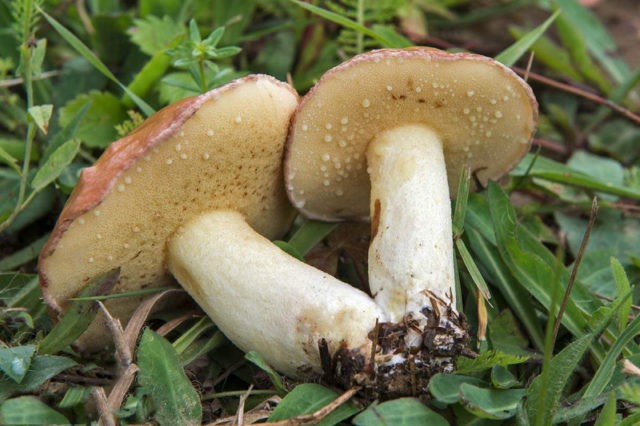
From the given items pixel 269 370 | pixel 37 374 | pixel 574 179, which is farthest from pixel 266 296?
pixel 574 179

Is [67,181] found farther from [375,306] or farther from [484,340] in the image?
[484,340]

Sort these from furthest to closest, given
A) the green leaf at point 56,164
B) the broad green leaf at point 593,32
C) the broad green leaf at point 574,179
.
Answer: the broad green leaf at point 593,32 → the broad green leaf at point 574,179 → the green leaf at point 56,164

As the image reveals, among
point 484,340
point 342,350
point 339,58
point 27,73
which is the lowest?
point 484,340

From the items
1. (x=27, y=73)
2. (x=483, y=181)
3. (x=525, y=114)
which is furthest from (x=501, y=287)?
(x=27, y=73)

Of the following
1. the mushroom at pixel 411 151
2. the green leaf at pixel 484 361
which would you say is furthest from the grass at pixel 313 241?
the mushroom at pixel 411 151

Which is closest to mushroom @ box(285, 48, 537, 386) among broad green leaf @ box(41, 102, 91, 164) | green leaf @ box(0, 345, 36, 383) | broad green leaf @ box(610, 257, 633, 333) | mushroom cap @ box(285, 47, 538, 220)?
mushroom cap @ box(285, 47, 538, 220)

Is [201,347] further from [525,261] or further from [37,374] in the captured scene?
[525,261]

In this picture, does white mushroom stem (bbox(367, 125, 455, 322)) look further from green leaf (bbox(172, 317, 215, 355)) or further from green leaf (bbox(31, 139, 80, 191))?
green leaf (bbox(31, 139, 80, 191))

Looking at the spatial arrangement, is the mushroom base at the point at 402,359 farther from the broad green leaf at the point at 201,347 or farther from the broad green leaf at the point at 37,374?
the broad green leaf at the point at 37,374
